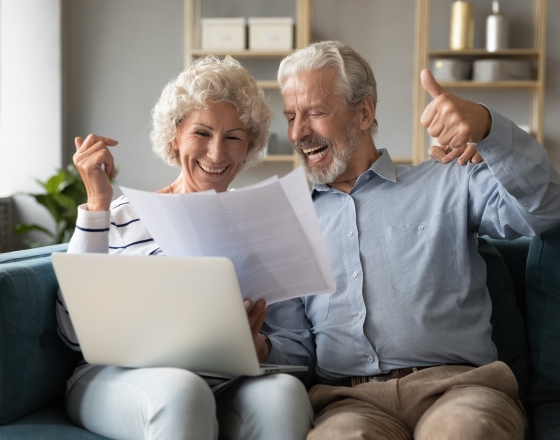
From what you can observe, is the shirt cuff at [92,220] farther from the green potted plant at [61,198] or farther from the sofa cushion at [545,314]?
the green potted plant at [61,198]

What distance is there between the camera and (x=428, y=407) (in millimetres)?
1398

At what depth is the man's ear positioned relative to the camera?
1846 millimetres

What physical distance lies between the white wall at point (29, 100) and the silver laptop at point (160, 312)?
3.52 m

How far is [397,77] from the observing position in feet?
15.3

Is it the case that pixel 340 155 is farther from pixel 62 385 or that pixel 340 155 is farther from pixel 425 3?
pixel 425 3

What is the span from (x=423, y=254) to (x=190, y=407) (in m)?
0.68

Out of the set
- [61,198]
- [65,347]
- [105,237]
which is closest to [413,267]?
[105,237]

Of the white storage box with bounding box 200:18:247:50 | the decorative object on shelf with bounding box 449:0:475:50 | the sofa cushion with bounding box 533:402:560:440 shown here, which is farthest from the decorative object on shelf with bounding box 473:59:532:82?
the sofa cushion with bounding box 533:402:560:440

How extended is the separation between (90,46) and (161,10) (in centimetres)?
58

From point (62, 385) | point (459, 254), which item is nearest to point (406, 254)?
point (459, 254)

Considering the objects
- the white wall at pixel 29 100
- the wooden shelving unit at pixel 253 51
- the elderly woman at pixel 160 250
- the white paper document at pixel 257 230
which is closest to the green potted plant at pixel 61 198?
the white wall at pixel 29 100

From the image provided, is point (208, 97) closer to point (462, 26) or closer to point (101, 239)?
point (101, 239)

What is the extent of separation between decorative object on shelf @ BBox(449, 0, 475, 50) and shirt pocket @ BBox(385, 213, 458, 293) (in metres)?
3.15

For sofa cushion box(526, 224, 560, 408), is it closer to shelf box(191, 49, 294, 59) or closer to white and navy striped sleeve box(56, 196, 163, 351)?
white and navy striped sleeve box(56, 196, 163, 351)
